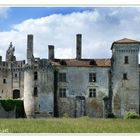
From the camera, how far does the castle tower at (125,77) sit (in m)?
47.2

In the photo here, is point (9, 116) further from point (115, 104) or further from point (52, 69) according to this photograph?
point (115, 104)

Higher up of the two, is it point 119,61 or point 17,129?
point 119,61

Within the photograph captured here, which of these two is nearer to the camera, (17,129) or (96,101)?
(17,129)

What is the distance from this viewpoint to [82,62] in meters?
48.4

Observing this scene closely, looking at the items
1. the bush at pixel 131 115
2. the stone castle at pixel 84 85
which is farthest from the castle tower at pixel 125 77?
the bush at pixel 131 115

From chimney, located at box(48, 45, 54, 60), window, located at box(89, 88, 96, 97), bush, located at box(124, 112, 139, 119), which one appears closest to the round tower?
chimney, located at box(48, 45, 54, 60)

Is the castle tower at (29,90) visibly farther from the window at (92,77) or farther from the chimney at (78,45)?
the window at (92,77)

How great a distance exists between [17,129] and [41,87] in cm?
2181

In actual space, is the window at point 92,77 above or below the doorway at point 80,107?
above

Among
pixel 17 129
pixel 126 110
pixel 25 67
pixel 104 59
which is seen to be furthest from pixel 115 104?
pixel 17 129

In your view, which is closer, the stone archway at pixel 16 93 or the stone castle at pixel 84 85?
the stone castle at pixel 84 85

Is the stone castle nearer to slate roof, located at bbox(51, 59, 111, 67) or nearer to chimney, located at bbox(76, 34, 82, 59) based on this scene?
slate roof, located at bbox(51, 59, 111, 67)

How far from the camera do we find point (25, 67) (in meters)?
47.7

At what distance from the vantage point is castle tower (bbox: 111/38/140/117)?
47.2m
